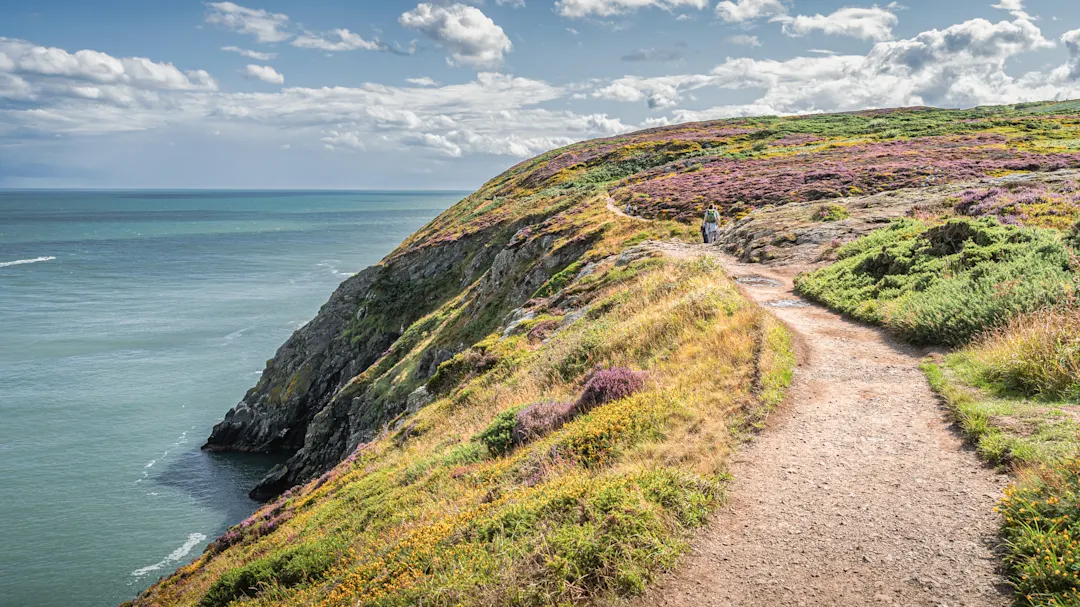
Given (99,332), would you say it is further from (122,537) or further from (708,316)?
(708,316)

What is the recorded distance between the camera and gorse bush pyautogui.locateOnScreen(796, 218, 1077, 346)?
12.5 meters

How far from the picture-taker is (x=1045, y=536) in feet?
19.1

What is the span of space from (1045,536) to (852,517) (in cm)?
191

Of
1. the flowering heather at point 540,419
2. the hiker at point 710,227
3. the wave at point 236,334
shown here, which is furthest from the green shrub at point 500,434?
the wave at point 236,334

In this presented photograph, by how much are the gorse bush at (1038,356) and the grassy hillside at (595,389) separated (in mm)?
1338

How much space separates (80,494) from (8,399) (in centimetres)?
2379

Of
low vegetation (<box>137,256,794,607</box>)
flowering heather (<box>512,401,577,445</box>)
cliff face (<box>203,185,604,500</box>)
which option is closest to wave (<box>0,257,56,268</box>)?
cliff face (<box>203,185,604,500</box>)

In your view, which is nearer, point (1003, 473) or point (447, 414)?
point (1003, 473)

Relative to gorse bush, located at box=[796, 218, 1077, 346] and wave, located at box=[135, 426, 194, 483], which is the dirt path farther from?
wave, located at box=[135, 426, 194, 483]

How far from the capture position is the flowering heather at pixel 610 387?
12.6 m

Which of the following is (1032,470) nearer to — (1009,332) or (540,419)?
(1009,332)

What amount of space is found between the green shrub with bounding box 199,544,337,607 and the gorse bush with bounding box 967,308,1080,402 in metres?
13.2

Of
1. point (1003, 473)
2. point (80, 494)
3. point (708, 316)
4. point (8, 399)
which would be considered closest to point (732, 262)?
point (708, 316)

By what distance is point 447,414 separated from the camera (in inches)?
805
